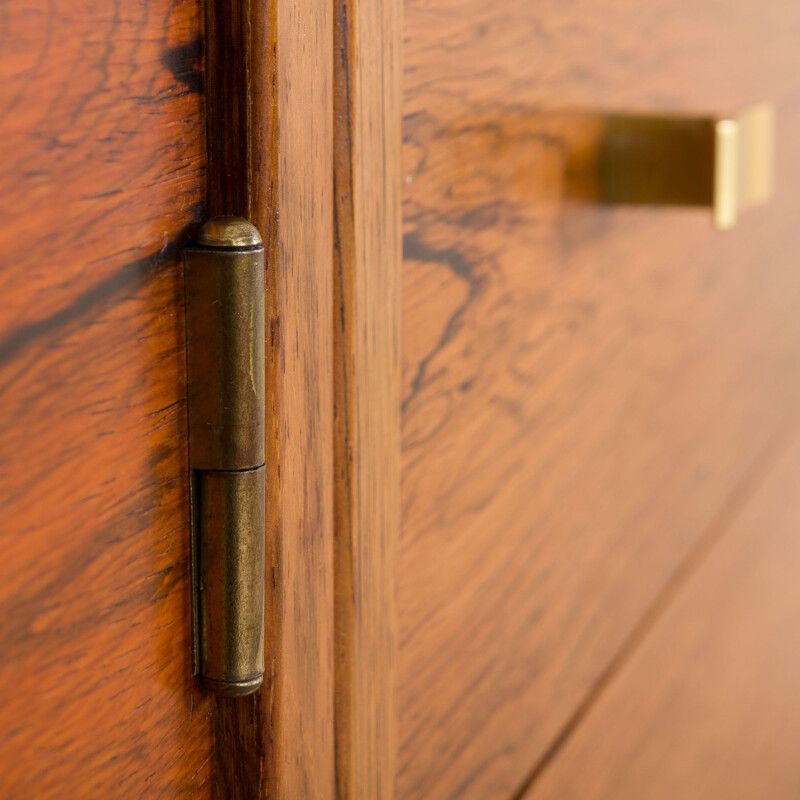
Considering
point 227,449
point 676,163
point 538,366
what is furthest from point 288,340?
point 676,163

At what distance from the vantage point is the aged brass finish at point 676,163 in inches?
19.0

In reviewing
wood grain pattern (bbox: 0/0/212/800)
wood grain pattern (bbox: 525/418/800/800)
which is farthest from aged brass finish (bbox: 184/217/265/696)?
wood grain pattern (bbox: 525/418/800/800)

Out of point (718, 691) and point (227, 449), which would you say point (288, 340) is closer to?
point (227, 449)

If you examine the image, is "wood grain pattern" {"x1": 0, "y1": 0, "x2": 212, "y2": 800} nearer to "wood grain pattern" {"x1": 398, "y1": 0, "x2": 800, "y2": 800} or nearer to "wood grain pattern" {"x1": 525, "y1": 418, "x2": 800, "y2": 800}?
"wood grain pattern" {"x1": 398, "y1": 0, "x2": 800, "y2": 800}

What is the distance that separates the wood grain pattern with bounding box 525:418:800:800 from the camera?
0.56 metres

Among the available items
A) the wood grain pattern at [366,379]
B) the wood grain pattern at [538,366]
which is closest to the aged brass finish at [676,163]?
the wood grain pattern at [538,366]

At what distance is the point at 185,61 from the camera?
0.81ft

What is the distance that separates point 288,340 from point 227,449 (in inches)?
1.3

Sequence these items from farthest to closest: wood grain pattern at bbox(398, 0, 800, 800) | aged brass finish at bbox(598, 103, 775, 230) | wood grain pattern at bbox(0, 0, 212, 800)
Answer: aged brass finish at bbox(598, 103, 775, 230) → wood grain pattern at bbox(398, 0, 800, 800) → wood grain pattern at bbox(0, 0, 212, 800)

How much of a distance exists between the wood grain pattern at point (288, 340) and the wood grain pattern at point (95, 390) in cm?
1

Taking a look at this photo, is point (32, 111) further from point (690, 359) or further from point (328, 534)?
point (690, 359)

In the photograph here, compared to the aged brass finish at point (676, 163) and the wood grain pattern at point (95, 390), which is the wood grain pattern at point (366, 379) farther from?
the aged brass finish at point (676, 163)

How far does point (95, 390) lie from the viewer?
0.23m

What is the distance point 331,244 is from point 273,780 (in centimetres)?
14
